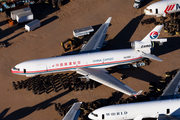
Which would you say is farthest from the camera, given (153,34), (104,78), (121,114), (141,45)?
(153,34)

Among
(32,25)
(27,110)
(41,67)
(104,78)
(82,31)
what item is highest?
(32,25)

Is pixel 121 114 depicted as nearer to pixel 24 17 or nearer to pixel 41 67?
pixel 41 67

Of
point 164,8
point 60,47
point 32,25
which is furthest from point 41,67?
point 164,8

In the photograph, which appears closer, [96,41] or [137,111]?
[137,111]

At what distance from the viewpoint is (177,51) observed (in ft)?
217

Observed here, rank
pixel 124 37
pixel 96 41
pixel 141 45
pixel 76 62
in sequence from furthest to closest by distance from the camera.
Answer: pixel 124 37
pixel 96 41
pixel 141 45
pixel 76 62

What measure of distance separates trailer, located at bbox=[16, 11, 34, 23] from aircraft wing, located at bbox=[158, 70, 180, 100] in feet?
150

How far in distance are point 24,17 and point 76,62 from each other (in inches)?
1089

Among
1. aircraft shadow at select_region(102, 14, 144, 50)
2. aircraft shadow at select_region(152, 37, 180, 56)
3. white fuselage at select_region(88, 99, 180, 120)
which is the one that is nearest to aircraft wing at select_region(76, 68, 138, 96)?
white fuselage at select_region(88, 99, 180, 120)

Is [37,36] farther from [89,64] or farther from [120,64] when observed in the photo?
[120,64]

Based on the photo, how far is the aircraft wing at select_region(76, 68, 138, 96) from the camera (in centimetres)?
5222

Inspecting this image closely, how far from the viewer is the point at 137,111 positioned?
156 ft

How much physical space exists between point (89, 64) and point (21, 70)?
1594cm

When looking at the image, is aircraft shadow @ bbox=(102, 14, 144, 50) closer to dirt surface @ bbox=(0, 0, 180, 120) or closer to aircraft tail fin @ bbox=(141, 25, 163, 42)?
dirt surface @ bbox=(0, 0, 180, 120)
